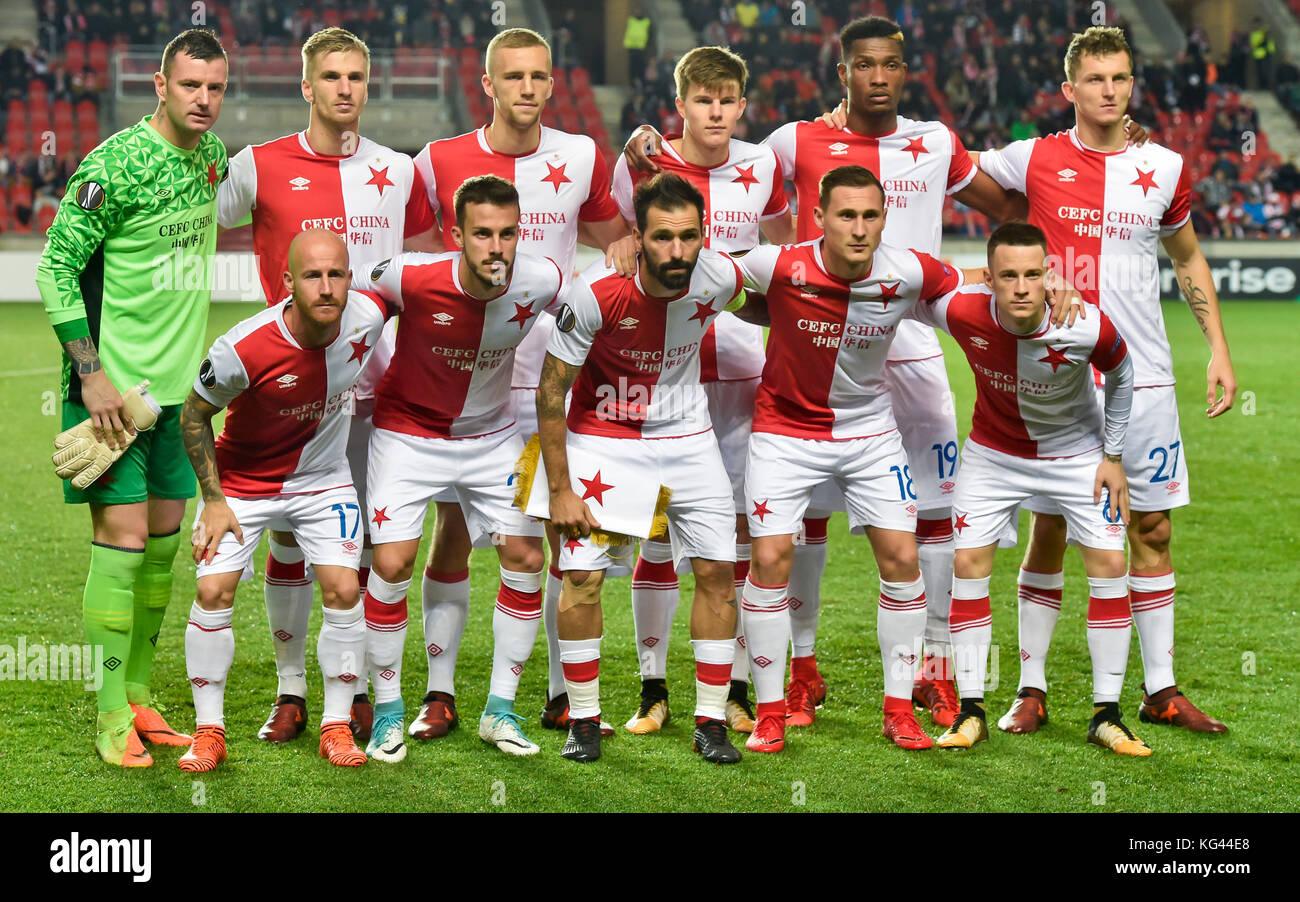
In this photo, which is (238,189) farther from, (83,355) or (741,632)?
(741,632)

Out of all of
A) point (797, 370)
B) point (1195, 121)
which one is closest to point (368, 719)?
point (797, 370)

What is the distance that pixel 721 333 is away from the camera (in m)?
5.20

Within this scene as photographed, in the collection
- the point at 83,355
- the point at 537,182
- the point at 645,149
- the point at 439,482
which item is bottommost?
the point at 439,482

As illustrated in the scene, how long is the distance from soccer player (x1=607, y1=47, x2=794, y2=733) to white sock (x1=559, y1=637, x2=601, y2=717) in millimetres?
297

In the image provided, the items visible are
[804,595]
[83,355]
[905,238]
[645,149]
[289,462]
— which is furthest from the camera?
[804,595]

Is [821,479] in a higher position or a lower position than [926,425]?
lower

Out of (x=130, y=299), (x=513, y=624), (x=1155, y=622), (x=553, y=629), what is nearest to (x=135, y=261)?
(x=130, y=299)

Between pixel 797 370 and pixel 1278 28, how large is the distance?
29756mm

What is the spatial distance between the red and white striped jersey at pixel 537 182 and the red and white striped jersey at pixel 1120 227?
162 centimetres

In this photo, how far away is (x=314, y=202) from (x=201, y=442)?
39.1 inches

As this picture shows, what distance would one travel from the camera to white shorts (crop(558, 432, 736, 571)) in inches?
186

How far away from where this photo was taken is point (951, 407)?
17.8 ft

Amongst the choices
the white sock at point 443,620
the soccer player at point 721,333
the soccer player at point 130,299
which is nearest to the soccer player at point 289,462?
the soccer player at point 130,299

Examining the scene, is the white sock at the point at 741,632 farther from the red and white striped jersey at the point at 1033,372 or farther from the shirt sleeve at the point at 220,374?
the shirt sleeve at the point at 220,374
